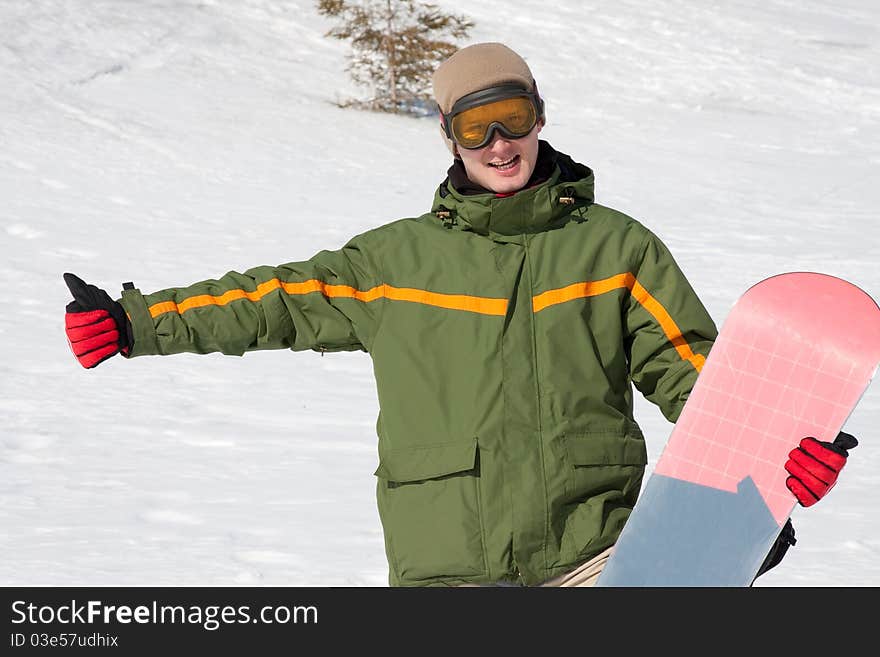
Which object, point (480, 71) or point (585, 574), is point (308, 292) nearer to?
point (480, 71)

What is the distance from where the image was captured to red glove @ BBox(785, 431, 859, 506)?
2.29 metres

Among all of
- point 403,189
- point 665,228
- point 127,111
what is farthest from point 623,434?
point 127,111

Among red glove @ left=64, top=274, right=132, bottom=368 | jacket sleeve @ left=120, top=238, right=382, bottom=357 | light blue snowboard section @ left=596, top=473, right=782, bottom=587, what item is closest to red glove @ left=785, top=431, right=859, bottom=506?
light blue snowboard section @ left=596, top=473, right=782, bottom=587

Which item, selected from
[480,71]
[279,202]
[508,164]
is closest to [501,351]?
[508,164]

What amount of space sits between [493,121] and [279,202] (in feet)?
31.6

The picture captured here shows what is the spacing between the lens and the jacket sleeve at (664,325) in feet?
7.69

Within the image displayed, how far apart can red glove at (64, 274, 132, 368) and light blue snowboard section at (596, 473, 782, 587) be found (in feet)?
3.34

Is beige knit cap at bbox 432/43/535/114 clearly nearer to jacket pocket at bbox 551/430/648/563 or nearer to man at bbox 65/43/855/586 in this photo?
man at bbox 65/43/855/586

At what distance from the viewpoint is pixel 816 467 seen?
230 centimetres

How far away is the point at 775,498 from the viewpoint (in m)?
2.41

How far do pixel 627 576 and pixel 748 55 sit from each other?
18.8 meters

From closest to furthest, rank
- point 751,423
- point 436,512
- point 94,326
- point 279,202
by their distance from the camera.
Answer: point 436,512
point 94,326
point 751,423
point 279,202

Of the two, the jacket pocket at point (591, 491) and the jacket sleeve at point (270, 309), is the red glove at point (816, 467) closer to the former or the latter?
the jacket pocket at point (591, 491)

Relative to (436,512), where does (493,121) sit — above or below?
above
